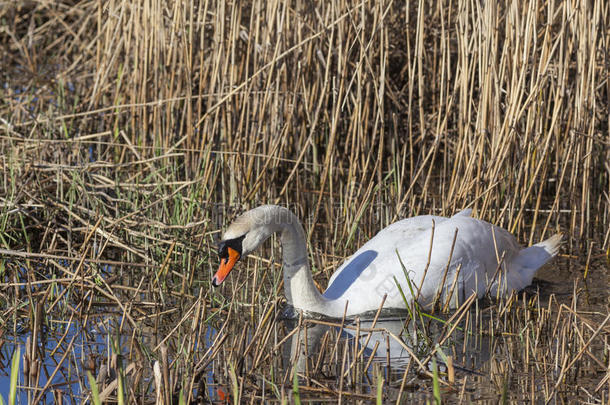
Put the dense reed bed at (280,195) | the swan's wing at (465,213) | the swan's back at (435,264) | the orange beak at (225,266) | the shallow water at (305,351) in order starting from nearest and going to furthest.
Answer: the shallow water at (305,351) → the dense reed bed at (280,195) → the orange beak at (225,266) → the swan's back at (435,264) → the swan's wing at (465,213)

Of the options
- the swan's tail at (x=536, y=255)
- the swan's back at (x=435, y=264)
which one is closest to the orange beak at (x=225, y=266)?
the swan's back at (x=435, y=264)

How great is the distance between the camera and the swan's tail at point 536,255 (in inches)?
245

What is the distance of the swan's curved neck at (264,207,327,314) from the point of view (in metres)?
5.48

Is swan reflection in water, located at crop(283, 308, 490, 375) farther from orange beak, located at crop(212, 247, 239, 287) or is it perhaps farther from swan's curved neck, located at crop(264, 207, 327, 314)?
orange beak, located at crop(212, 247, 239, 287)

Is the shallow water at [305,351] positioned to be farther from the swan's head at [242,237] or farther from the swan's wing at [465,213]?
the swan's wing at [465,213]

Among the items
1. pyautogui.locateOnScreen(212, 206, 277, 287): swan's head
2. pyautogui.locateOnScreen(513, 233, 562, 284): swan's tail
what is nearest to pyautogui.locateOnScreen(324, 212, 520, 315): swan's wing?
pyautogui.locateOnScreen(513, 233, 562, 284): swan's tail

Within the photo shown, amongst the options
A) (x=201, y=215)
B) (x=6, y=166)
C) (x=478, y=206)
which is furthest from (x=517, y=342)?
(x=6, y=166)

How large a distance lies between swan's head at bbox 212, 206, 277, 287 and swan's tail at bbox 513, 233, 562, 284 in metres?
1.76

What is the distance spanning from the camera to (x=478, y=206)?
22.3 ft

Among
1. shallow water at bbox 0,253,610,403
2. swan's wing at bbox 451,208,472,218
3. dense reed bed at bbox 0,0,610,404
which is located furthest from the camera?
swan's wing at bbox 451,208,472,218

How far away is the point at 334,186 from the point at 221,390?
12.5 feet

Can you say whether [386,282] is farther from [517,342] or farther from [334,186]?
[334,186]

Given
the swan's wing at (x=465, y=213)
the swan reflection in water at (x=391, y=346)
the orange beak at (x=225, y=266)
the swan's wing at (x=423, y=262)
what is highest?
the swan's wing at (x=465, y=213)

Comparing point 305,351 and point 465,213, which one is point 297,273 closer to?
point 305,351
